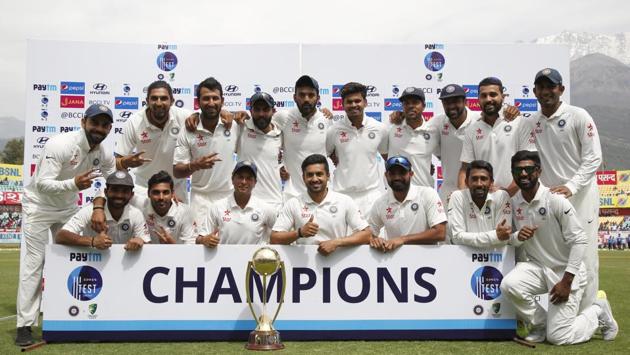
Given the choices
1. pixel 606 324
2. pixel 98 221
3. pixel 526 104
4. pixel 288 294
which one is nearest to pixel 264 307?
pixel 288 294

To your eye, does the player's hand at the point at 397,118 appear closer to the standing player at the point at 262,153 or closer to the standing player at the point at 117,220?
the standing player at the point at 262,153

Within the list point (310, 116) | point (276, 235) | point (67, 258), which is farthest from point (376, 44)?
point (67, 258)

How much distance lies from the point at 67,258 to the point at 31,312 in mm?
915

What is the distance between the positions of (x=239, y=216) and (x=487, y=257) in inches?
98.4

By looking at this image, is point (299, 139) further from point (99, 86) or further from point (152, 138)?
point (99, 86)

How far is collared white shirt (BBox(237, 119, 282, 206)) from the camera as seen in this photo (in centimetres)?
680

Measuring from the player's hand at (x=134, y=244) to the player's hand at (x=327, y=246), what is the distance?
5.55 ft

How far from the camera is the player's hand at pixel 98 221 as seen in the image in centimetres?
551

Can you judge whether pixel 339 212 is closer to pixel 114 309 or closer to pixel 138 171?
pixel 114 309

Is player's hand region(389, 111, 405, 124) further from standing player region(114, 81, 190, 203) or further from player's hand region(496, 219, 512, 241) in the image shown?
standing player region(114, 81, 190, 203)

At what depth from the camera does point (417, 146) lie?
6973 mm

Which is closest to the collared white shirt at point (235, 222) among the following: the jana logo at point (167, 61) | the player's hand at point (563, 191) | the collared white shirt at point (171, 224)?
the collared white shirt at point (171, 224)

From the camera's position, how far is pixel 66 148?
601 cm

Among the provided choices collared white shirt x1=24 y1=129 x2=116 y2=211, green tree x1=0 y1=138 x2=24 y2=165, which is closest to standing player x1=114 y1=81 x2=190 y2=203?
collared white shirt x1=24 y1=129 x2=116 y2=211
